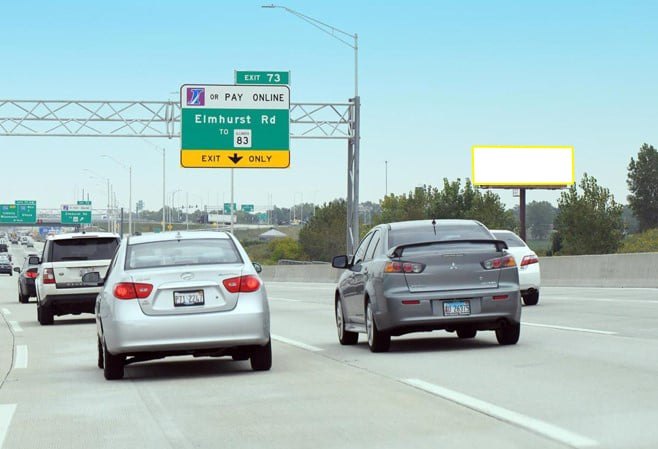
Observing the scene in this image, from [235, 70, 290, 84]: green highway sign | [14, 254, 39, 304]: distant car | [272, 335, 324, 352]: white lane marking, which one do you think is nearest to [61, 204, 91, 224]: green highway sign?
[235, 70, 290, 84]: green highway sign

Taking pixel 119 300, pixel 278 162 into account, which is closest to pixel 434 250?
pixel 119 300

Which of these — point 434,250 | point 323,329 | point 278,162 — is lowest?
A: point 323,329

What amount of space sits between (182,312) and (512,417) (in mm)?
4634

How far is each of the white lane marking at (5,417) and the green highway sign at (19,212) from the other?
485 feet

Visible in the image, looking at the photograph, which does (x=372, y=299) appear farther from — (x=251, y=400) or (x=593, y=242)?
(x=593, y=242)

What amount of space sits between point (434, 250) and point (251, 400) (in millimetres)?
4829

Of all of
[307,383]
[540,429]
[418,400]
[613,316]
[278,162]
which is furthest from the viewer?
[278,162]

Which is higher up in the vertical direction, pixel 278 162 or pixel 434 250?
pixel 278 162

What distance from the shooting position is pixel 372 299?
1560 centimetres

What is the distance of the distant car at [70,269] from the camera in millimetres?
25172

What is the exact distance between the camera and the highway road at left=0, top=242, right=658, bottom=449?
8875mm

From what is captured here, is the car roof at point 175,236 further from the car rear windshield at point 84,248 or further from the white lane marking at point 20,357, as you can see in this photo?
the car rear windshield at point 84,248

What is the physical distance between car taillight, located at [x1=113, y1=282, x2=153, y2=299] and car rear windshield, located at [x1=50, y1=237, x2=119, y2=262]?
12626 millimetres

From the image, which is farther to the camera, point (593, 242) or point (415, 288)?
point (593, 242)
